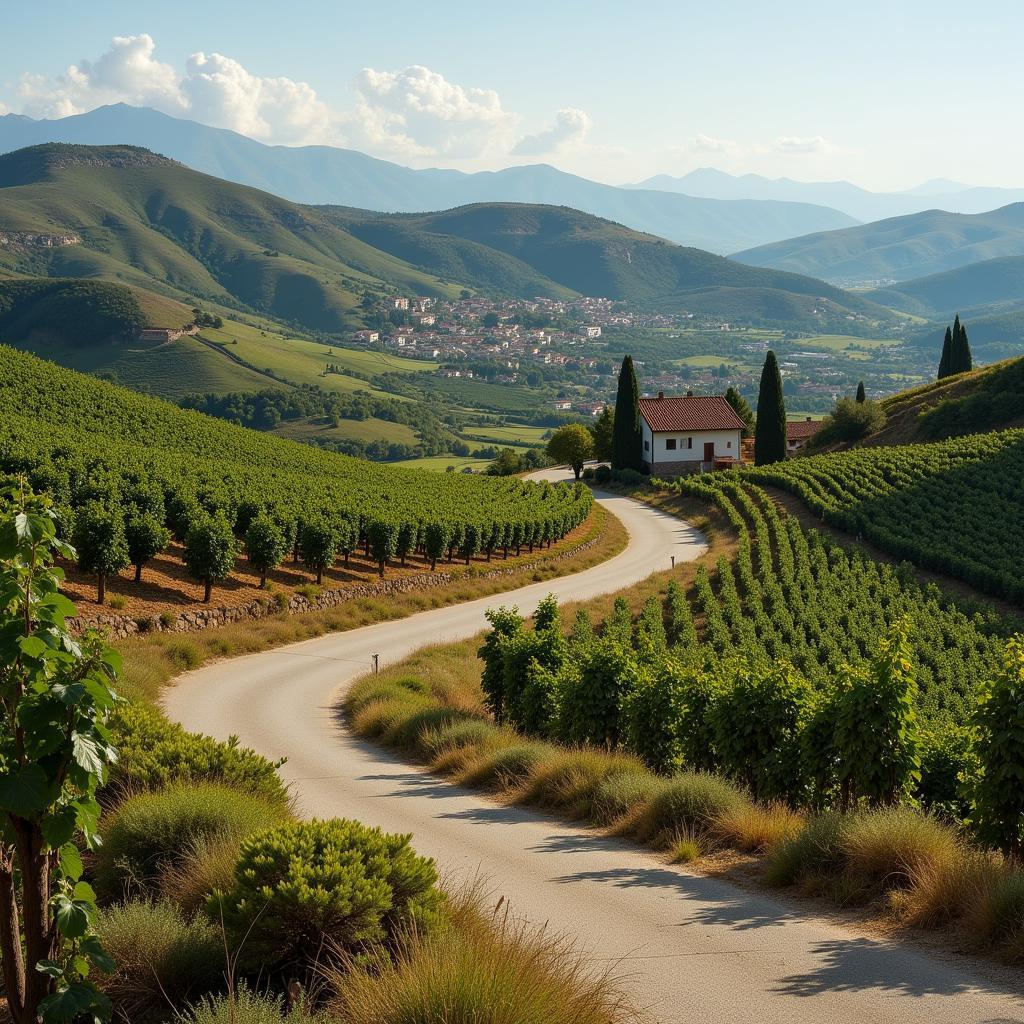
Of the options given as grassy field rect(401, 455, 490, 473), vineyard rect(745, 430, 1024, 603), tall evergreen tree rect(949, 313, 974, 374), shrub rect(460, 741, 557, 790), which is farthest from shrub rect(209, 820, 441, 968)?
grassy field rect(401, 455, 490, 473)

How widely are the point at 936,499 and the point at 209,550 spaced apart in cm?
3970

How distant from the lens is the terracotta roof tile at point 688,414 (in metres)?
81.9

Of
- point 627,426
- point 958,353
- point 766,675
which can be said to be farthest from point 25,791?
point 958,353

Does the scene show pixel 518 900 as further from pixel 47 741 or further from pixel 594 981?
pixel 47 741

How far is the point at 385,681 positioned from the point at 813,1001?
1606 centimetres

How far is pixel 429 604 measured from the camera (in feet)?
124

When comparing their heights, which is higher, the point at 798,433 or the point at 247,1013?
the point at 798,433

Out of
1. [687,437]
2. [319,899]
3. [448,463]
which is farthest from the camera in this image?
[448,463]

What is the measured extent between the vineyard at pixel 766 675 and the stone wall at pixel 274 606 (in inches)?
341

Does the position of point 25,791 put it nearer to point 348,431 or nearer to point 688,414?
point 688,414

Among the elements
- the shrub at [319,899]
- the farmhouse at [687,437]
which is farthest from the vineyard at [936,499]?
the shrub at [319,899]

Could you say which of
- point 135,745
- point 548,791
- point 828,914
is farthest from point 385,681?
point 828,914

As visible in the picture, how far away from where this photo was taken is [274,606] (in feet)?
106

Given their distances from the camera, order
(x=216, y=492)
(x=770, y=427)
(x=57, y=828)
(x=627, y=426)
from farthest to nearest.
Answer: (x=627, y=426) → (x=770, y=427) → (x=216, y=492) → (x=57, y=828)
